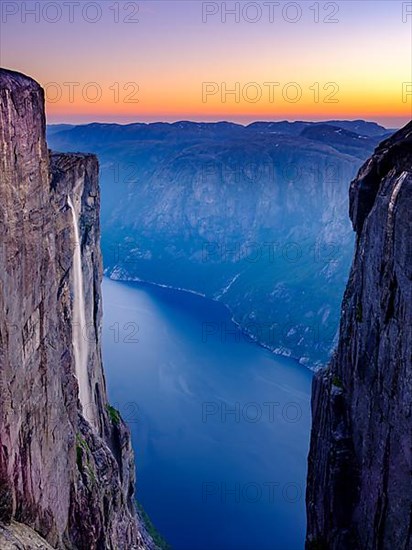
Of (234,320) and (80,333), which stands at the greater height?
(80,333)

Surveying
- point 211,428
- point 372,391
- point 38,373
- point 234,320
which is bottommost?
point 234,320

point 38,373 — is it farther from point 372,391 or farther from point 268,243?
point 268,243

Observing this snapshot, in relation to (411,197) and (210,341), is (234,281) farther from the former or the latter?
(411,197)

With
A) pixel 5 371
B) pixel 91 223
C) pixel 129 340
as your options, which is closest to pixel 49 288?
pixel 5 371

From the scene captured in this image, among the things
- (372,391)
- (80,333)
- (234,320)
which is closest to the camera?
(372,391)

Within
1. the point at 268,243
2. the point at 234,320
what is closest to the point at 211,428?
the point at 234,320

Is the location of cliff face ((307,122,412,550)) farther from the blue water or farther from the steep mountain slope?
the steep mountain slope

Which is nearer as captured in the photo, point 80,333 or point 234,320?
point 80,333

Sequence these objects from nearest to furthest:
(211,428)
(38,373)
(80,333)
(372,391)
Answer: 1. (38,373)
2. (372,391)
3. (80,333)
4. (211,428)
